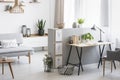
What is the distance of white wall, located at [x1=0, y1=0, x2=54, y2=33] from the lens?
821 centimetres

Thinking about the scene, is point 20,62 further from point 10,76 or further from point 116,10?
point 116,10

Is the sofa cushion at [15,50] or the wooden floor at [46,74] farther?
the sofa cushion at [15,50]

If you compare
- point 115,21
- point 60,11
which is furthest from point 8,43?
point 115,21

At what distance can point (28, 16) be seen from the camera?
8609mm

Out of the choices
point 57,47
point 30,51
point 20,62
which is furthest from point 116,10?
point 20,62

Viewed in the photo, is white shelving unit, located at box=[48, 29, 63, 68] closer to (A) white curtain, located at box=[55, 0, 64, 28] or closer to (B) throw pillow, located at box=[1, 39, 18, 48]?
(B) throw pillow, located at box=[1, 39, 18, 48]

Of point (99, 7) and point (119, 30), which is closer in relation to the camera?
point (119, 30)

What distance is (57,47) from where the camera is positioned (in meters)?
6.11

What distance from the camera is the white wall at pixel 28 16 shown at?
26.9 ft

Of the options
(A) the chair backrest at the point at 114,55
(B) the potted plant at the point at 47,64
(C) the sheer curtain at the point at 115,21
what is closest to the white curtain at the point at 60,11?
(C) the sheer curtain at the point at 115,21

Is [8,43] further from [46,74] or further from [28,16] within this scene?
[28,16]

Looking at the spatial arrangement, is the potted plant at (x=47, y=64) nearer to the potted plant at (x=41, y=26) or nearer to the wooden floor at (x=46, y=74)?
the wooden floor at (x=46, y=74)

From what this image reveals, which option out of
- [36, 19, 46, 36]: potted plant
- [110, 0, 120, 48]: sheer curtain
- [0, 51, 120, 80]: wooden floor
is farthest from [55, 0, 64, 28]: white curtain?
[0, 51, 120, 80]: wooden floor

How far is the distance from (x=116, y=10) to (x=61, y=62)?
6.50 ft
